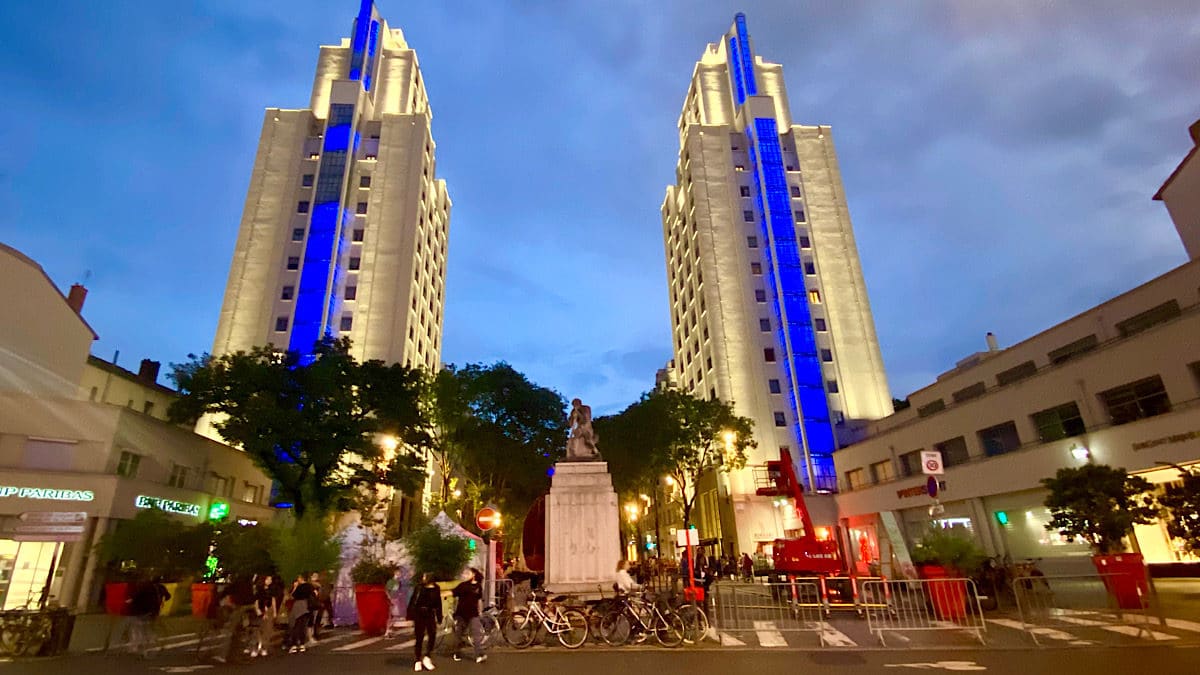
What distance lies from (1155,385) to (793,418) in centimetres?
2945

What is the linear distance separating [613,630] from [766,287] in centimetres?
4979

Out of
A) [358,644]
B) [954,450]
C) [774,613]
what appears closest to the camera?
[358,644]

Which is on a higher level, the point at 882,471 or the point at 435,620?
the point at 882,471

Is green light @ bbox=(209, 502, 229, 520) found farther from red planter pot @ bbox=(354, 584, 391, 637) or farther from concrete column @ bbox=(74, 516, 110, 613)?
red planter pot @ bbox=(354, 584, 391, 637)

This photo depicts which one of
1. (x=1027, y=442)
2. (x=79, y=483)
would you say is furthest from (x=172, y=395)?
(x=1027, y=442)

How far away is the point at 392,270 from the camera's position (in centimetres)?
5906

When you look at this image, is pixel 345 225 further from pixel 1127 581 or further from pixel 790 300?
pixel 1127 581

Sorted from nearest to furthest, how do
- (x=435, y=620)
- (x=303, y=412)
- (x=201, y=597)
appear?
(x=435, y=620) → (x=201, y=597) → (x=303, y=412)

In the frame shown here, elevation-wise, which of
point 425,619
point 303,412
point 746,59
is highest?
point 746,59

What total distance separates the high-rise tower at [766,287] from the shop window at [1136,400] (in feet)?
82.4

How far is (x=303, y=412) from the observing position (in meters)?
31.0

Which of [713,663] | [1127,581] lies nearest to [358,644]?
[713,663]

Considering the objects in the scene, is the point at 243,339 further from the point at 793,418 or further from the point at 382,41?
the point at 793,418

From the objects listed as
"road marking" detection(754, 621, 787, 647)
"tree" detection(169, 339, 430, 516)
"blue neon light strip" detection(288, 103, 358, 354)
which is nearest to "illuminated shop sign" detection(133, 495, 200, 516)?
"tree" detection(169, 339, 430, 516)
